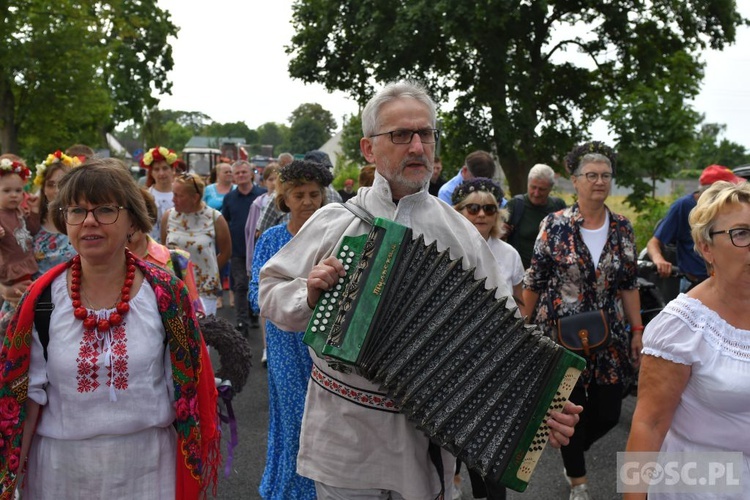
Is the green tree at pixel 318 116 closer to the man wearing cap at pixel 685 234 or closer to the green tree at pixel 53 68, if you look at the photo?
the green tree at pixel 53 68

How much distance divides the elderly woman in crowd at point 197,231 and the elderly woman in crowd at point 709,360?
496 centimetres

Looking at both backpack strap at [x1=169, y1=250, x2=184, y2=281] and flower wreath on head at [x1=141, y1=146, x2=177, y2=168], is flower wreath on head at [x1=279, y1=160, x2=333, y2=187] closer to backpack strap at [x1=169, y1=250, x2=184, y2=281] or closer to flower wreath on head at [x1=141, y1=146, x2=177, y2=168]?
backpack strap at [x1=169, y1=250, x2=184, y2=281]

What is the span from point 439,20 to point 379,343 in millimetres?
22312

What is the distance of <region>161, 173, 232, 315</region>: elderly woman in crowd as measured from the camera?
23.4 ft

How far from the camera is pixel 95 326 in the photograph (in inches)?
110

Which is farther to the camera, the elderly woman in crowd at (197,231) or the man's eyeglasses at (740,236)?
the elderly woman in crowd at (197,231)

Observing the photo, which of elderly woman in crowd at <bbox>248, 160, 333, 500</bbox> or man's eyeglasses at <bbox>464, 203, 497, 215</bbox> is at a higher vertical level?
man's eyeglasses at <bbox>464, 203, 497, 215</bbox>

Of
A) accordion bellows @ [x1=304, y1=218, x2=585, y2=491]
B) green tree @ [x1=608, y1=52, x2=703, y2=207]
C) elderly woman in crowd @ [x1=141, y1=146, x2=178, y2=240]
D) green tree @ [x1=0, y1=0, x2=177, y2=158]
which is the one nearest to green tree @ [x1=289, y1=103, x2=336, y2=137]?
green tree @ [x1=0, y1=0, x2=177, y2=158]

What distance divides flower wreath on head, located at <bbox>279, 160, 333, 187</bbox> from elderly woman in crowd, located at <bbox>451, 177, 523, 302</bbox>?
91 centimetres

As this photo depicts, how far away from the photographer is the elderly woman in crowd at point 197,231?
714 centimetres

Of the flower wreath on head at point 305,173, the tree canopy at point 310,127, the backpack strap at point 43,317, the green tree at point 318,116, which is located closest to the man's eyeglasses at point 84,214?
the backpack strap at point 43,317

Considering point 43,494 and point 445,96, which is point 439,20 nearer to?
point 445,96

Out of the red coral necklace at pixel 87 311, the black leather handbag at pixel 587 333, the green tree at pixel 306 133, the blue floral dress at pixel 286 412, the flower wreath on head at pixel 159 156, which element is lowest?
the blue floral dress at pixel 286 412

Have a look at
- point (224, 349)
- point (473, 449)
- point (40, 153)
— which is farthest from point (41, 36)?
→ point (473, 449)
